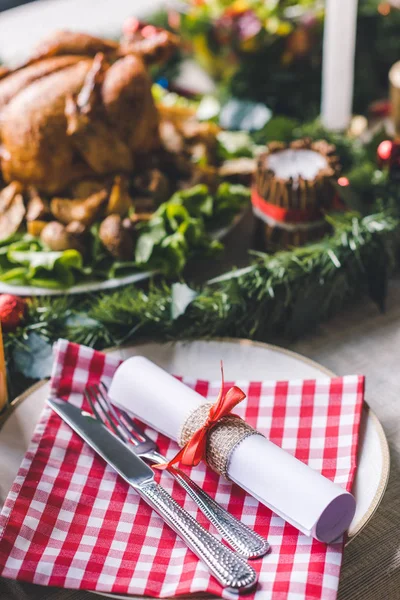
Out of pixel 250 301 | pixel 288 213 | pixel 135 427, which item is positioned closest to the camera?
pixel 135 427

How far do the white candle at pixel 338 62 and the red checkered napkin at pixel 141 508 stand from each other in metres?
0.81

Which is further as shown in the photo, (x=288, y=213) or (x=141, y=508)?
(x=288, y=213)

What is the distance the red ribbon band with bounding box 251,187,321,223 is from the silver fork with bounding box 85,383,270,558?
0.41m

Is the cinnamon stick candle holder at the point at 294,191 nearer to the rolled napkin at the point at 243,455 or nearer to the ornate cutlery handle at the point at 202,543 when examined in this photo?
the rolled napkin at the point at 243,455

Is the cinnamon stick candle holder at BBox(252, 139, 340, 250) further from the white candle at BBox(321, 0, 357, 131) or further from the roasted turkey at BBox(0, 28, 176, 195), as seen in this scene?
the white candle at BBox(321, 0, 357, 131)

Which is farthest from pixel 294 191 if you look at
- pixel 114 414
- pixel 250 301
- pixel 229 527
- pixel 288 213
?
pixel 229 527

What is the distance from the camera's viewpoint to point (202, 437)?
0.71 metres

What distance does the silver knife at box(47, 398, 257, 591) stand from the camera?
23.4 inches

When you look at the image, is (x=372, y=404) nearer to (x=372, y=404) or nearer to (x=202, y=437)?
(x=372, y=404)

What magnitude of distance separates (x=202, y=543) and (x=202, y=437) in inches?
4.5

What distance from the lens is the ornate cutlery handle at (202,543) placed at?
1.94 ft

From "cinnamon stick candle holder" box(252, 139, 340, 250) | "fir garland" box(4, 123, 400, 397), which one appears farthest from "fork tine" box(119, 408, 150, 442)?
"cinnamon stick candle holder" box(252, 139, 340, 250)

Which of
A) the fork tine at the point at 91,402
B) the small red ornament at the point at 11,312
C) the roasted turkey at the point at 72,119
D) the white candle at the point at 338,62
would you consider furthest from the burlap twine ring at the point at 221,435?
the white candle at the point at 338,62

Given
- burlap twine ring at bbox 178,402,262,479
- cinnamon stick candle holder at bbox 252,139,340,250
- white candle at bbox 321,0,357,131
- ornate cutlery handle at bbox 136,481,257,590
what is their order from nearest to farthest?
ornate cutlery handle at bbox 136,481,257,590 → burlap twine ring at bbox 178,402,262,479 → cinnamon stick candle holder at bbox 252,139,340,250 → white candle at bbox 321,0,357,131
